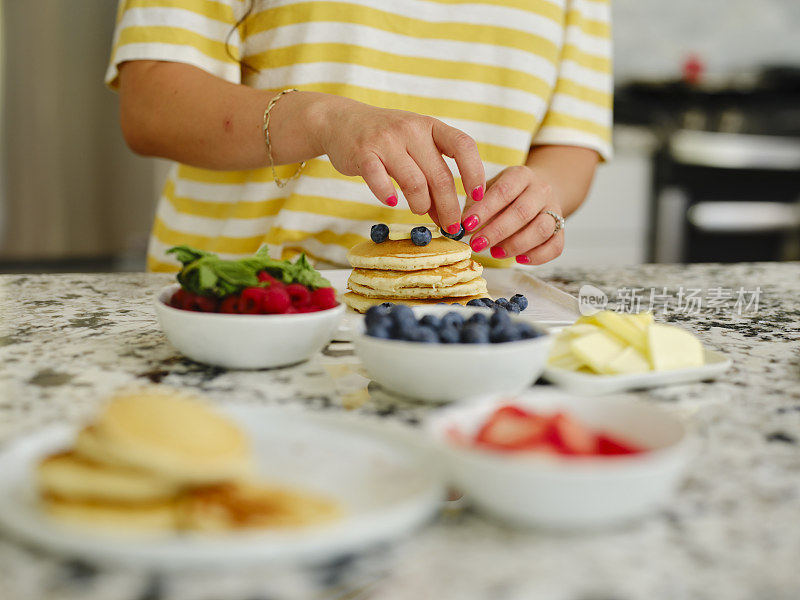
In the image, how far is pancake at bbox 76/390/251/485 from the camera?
1.57 ft

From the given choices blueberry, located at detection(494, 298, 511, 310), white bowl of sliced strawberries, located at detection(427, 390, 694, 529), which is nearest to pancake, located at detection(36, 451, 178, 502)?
white bowl of sliced strawberries, located at detection(427, 390, 694, 529)

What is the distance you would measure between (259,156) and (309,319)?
2.27 feet

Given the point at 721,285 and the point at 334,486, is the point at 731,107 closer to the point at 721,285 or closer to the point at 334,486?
the point at 721,285

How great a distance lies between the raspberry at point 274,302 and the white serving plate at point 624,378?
30 cm

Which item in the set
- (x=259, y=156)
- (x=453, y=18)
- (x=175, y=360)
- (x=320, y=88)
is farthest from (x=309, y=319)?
(x=453, y=18)

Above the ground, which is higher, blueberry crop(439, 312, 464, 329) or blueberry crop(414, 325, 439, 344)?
blueberry crop(439, 312, 464, 329)

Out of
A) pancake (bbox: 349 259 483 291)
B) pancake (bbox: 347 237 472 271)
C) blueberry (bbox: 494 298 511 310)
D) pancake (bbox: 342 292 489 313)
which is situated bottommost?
pancake (bbox: 342 292 489 313)

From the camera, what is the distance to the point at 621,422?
0.63 meters

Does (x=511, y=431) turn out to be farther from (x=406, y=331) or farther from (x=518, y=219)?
(x=518, y=219)

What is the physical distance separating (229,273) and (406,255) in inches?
15.8

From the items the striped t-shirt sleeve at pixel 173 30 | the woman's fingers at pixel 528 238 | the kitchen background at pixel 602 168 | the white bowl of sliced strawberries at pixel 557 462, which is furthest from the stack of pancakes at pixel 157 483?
the kitchen background at pixel 602 168

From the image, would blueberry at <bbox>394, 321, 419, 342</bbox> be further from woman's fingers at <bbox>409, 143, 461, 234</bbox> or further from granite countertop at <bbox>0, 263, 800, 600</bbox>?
woman's fingers at <bbox>409, 143, 461, 234</bbox>

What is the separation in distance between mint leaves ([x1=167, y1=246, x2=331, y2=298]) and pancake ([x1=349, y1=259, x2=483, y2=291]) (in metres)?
0.27

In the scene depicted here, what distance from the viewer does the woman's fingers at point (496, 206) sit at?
1420 millimetres
